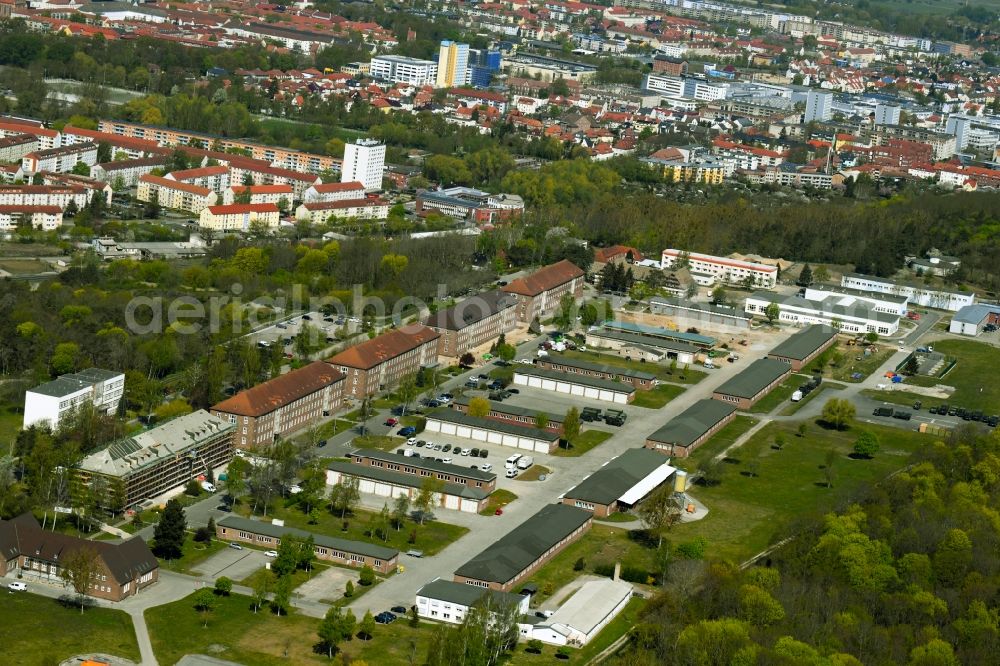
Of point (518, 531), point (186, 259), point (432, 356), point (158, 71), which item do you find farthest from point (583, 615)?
→ point (158, 71)

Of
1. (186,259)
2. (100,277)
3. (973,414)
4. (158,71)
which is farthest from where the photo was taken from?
(158,71)

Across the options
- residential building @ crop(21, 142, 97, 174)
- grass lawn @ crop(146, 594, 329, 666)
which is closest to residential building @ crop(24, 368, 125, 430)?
grass lawn @ crop(146, 594, 329, 666)

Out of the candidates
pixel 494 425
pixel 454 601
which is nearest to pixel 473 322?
pixel 494 425

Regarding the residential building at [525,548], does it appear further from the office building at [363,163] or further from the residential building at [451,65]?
the residential building at [451,65]

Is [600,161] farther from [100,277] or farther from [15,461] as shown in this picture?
[15,461]

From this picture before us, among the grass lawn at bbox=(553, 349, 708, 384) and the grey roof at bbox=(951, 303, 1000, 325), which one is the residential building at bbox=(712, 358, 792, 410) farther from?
the grey roof at bbox=(951, 303, 1000, 325)
